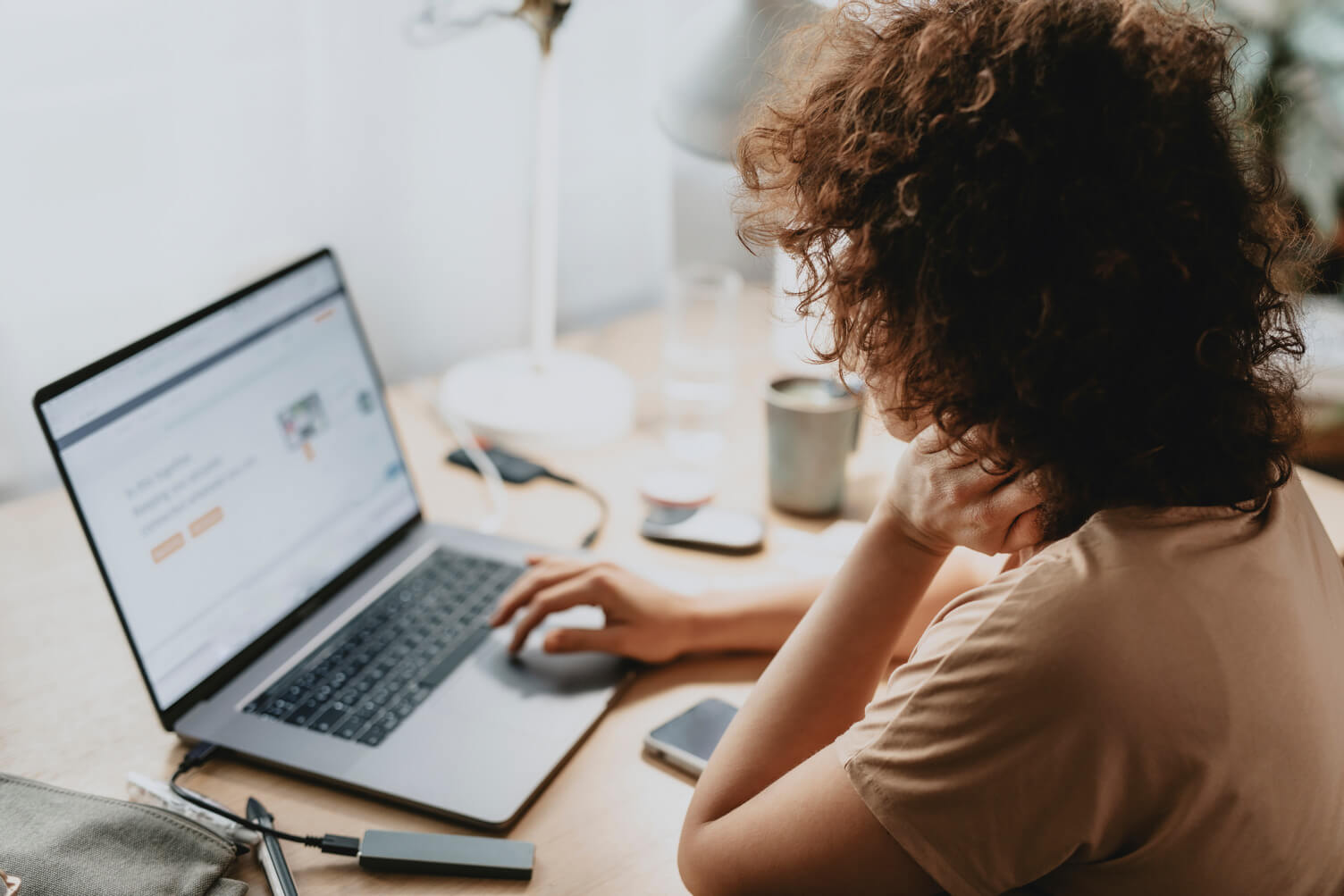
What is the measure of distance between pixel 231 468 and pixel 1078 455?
603mm

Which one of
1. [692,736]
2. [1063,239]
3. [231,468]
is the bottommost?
[692,736]

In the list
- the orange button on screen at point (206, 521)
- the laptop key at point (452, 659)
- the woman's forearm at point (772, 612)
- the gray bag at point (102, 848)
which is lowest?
the woman's forearm at point (772, 612)

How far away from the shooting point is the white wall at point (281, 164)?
106 centimetres

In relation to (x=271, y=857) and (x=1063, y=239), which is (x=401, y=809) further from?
(x=1063, y=239)

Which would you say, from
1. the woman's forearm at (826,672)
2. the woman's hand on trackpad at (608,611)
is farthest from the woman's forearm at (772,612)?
the woman's forearm at (826,672)

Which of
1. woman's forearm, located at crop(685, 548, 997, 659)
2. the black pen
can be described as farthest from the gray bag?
woman's forearm, located at crop(685, 548, 997, 659)

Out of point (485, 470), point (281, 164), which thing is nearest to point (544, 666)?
point (485, 470)

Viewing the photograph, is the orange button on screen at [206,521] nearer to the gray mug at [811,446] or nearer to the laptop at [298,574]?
the laptop at [298,574]

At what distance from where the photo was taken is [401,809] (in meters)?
0.74

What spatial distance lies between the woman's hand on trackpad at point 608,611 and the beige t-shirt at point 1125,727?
0.31 meters

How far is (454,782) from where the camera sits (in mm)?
754

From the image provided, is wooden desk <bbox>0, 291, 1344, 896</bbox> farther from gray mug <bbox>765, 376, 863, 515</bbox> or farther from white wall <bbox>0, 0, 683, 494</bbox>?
white wall <bbox>0, 0, 683, 494</bbox>

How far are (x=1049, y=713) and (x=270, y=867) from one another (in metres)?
0.46

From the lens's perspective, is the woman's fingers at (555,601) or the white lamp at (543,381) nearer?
the woman's fingers at (555,601)
